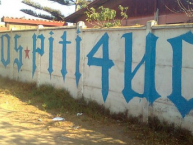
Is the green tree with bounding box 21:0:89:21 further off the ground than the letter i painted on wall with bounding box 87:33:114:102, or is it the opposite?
the green tree with bounding box 21:0:89:21

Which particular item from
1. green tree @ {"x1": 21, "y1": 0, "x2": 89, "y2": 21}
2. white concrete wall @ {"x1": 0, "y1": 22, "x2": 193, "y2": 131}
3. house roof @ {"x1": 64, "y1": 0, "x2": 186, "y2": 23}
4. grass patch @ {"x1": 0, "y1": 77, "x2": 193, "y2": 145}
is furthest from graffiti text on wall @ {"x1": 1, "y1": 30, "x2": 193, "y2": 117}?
green tree @ {"x1": 21, "y1": 0, "x2": 89, "y2": 21}

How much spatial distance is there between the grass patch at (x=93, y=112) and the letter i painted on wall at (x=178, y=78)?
1.22 feet

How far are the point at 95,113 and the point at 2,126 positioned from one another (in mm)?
1939

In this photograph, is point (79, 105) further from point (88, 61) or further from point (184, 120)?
point (184, 120)

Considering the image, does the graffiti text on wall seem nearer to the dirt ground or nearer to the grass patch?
the grass patch

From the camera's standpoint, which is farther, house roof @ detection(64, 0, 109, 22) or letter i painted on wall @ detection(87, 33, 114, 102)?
house roof @ detection(64, 0, 109, 22)

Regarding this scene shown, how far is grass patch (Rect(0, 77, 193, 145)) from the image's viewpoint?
4277mm

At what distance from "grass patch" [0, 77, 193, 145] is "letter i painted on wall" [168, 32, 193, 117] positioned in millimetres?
371

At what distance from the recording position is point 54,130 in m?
4.93

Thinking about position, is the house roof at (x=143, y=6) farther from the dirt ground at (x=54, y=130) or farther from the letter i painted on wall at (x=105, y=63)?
the dirt ground at (x=54, y=130)

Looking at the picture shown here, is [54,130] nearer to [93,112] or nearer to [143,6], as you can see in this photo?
[93,112]

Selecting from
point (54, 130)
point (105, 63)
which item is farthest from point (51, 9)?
point (54, 130)

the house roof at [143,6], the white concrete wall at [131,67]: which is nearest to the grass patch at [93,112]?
the white concrete wall at [131,67]

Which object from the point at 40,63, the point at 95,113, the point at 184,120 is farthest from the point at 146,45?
the point at 40,63
